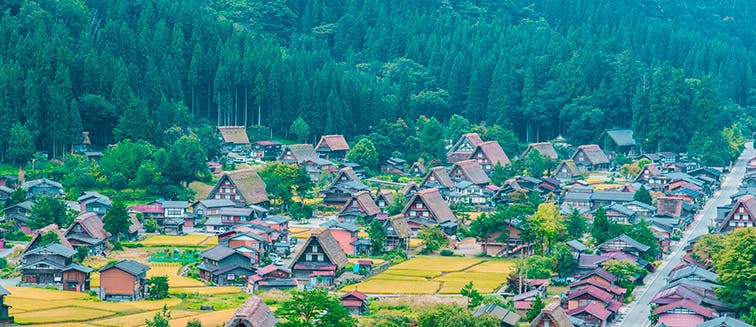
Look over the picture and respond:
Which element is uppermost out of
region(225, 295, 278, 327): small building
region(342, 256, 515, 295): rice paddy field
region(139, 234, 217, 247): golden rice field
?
region(139, 234, 217, 247): golden rice field

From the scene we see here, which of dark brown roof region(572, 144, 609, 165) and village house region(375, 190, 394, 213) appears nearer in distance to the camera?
village house region(375, 190, 394, 213)

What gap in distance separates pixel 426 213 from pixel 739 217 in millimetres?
15140

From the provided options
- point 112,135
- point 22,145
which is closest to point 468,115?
point 112,135

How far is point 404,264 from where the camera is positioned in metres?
53.5

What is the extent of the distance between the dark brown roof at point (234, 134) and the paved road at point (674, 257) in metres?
29.3

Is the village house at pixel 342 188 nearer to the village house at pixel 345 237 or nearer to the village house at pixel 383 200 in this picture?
the village house at pixel 383 200

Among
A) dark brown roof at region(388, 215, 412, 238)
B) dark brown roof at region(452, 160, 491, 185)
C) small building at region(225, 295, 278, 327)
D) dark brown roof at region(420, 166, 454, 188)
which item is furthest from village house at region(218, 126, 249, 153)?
small building at region(225, 295, 278, 327)

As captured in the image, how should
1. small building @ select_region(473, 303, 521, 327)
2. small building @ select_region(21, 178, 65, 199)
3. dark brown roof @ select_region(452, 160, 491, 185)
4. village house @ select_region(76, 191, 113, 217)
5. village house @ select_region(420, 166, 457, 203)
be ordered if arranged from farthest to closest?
dark brown roof @ select_region(452, 160, 491, 185) → village house @ select_region(420, 166, 457, 203) → small building @ select_region(21, 178, 65, 199) → village house @ select_region(76, 191, 113, 217) → small building @ select_region(473, 303, 521, 327)

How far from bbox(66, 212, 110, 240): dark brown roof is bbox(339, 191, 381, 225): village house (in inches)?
519

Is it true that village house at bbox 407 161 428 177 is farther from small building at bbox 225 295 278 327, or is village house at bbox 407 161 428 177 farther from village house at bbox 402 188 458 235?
small building at bbox 225 295 278 327

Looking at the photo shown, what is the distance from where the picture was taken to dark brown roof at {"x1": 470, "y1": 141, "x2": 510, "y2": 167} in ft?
262

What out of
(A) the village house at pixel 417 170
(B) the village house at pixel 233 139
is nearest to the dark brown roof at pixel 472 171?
(A) the village house at pixel 417 170

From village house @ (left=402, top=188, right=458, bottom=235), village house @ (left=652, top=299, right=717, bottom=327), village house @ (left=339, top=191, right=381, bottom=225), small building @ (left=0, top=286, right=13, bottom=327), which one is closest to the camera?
small building @ (left=0, top=286, right=13, bottom=327)

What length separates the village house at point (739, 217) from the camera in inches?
2293
